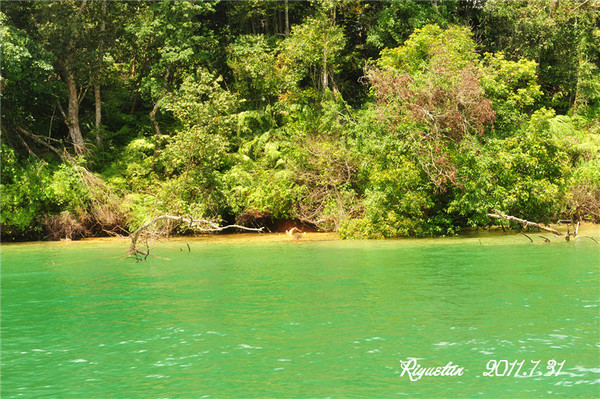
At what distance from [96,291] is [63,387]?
6.65 meters

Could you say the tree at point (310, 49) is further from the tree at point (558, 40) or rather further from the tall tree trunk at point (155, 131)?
the tree at point (558, 40)

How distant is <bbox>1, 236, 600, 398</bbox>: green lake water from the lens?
7.70 meters

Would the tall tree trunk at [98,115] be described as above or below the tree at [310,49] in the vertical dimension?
below

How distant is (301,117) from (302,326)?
22147mm

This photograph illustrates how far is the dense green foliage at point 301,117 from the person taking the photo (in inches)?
957

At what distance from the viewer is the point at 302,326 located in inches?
409

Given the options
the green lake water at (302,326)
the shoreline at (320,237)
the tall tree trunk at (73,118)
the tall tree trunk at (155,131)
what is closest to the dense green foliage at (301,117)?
the tall tree trunk at (73,118)

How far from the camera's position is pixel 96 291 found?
14.2 meters

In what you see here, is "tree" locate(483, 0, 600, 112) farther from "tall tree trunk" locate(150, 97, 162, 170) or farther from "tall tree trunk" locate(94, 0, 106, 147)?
"tall tree trunk" locate(94, 0, 106, 147)

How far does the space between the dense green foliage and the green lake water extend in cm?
647

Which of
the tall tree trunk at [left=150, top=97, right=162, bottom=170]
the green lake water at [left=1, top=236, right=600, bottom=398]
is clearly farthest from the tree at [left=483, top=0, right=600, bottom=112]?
the green lake water at [left=1, top=236, right=600, bottom=398]

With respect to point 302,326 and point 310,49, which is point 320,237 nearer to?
point 310,49

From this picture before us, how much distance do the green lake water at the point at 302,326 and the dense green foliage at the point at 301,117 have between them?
647 cm

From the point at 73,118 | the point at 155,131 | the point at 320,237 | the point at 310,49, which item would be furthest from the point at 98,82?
the point at 320,237
